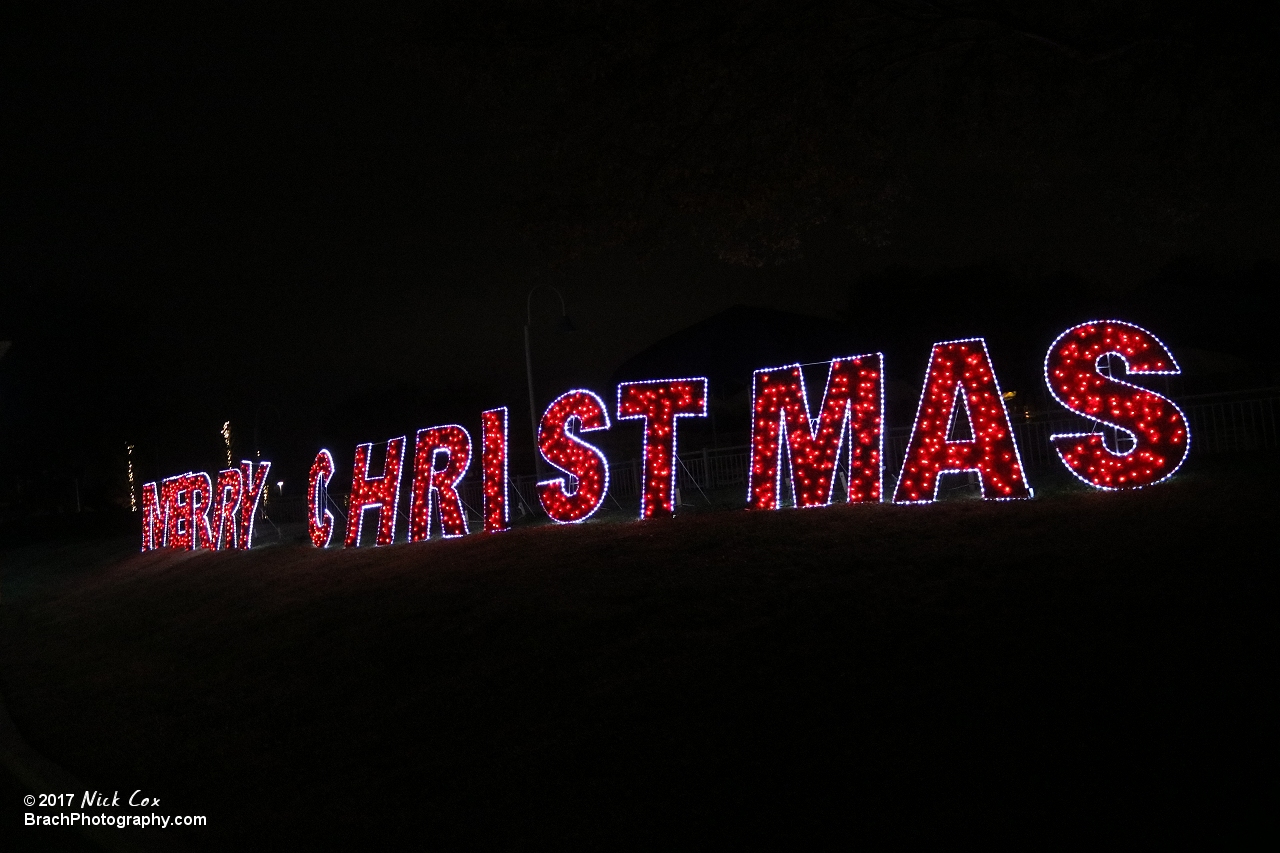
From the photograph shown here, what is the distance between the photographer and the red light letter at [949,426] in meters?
14.4

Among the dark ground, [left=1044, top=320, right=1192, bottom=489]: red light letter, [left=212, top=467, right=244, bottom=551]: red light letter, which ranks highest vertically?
[left=212, top=467, right=244, bottom=551]: red light letter

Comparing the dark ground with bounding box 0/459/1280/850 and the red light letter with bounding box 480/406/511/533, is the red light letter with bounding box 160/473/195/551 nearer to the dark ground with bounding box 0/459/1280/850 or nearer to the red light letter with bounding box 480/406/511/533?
the red light letter with bounding box 480/406/511/533

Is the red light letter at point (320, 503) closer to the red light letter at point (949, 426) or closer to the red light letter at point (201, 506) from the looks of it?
the red light letter at point (201, 506)

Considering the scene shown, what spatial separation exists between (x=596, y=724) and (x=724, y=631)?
213 cm

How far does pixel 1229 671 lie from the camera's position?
711 centimetres

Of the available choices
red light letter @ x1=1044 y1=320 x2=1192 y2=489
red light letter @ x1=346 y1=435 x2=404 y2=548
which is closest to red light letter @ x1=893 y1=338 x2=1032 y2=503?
red light letter @ x1=1044 y1=320 x2=1192 y2=489

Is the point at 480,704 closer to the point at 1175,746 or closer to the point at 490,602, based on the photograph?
the point at 490,602

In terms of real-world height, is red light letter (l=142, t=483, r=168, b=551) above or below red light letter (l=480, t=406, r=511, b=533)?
above

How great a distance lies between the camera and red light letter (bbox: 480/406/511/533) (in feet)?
67.4

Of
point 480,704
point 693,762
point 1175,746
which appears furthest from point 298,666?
point 1175,746

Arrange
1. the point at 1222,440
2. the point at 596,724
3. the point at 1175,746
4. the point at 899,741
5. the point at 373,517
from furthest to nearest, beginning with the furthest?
1. the point at 373,517
2. the point at 1222,440
3. the point at 596,724
4. the point at 899,741
5. the point at 1175,746

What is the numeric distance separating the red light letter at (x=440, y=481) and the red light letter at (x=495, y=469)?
0.58m

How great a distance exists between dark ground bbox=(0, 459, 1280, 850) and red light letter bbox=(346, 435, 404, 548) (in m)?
6.06

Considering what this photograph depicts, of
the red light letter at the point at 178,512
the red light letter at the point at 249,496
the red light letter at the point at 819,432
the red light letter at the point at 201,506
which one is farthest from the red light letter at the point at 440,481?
the red light letter at the point at 178,512
